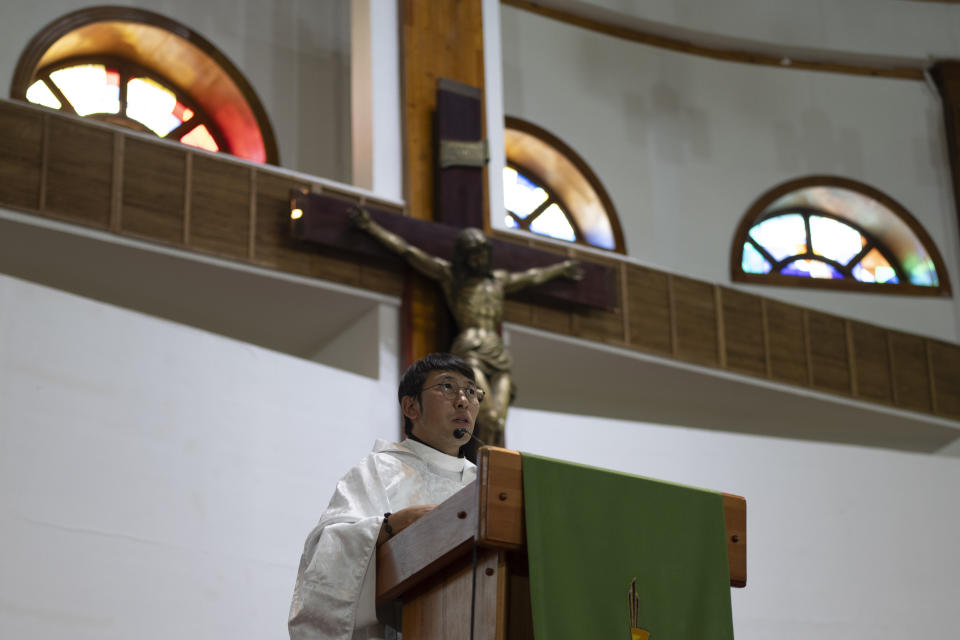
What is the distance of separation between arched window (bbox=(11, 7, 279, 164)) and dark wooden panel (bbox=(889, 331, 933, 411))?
518 cm

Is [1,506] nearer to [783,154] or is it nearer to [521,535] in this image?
[521,535]

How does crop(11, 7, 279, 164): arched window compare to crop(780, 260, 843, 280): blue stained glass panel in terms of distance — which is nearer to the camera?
crop(11, 7, 279, 164): arched window

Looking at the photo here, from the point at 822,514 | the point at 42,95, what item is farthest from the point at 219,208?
the point at 822,514

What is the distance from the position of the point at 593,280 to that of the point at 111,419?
3.89 meters

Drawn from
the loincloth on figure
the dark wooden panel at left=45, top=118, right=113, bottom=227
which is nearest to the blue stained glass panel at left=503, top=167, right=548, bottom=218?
the loincloth on figure

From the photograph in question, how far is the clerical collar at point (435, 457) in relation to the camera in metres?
3.14

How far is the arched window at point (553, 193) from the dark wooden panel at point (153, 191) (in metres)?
3.59

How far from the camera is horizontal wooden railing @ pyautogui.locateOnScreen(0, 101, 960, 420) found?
775cm

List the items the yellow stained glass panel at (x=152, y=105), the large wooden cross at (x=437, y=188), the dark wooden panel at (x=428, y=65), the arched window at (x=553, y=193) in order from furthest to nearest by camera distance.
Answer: the arched window at (x=553, y=193)
the yellow stained glass panel at (x=152, y=105)
the dark wooden panel at (x=428, y=65)
the large wooden cross at (x=437, y=188)

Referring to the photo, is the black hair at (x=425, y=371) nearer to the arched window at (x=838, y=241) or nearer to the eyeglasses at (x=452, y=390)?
the eyeglasses at (x=452, y=390)

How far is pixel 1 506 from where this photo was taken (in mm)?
5723

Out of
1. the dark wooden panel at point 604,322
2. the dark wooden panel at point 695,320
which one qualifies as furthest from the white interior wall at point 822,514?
the dark wooden panel at point 695,320

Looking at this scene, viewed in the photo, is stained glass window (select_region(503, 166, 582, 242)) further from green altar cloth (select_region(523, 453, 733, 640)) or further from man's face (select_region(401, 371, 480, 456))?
green altar cloth (select_region(523, 453, 733, 640))

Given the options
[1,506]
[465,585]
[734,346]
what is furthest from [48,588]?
[734,346]
